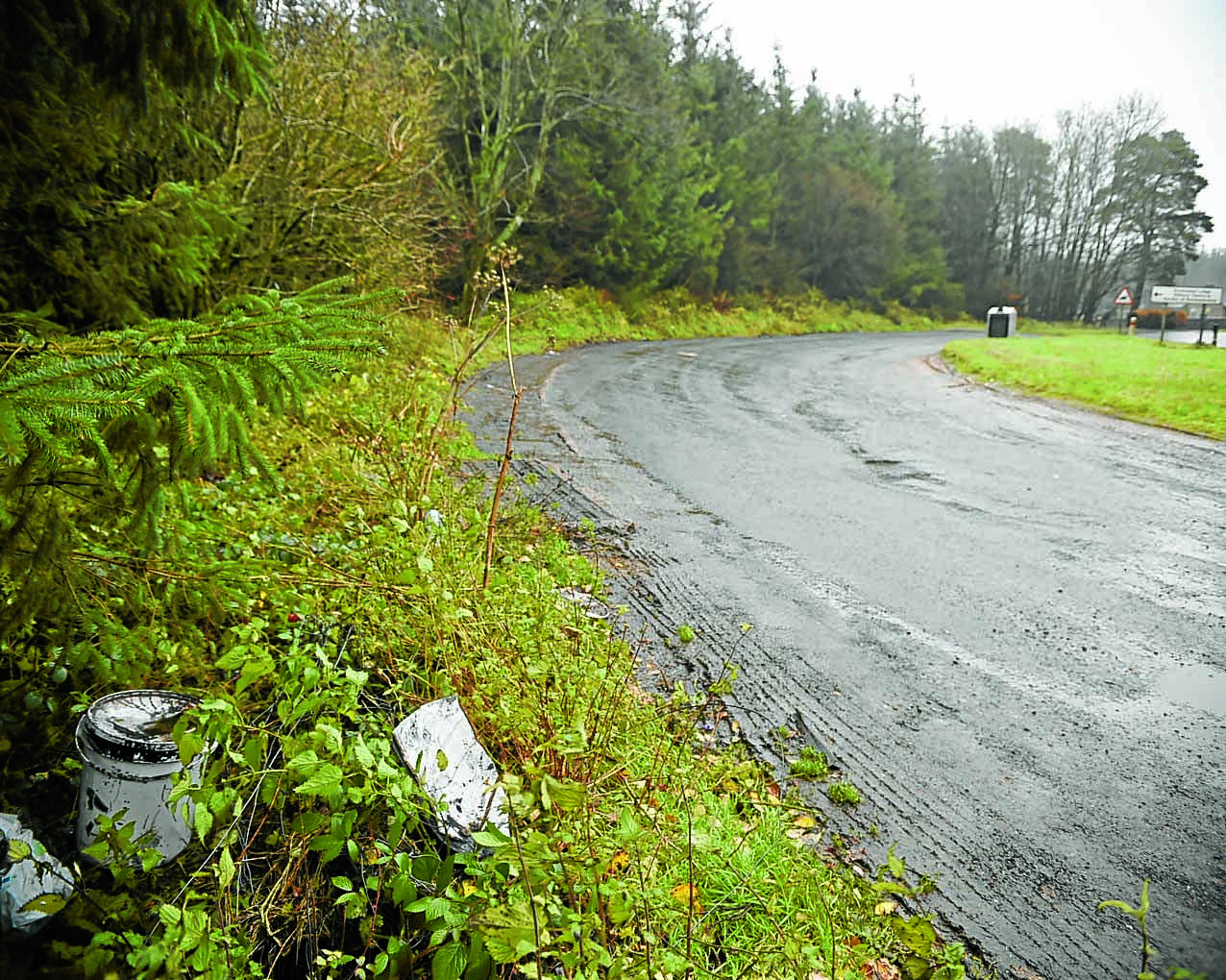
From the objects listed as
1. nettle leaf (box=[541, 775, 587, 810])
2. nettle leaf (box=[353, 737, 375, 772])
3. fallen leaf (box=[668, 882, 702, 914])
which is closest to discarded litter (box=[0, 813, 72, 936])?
nettle leaf (box=[353, 737, 375, 772])

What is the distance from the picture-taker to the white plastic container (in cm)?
236

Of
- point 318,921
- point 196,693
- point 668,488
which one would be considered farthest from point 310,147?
point 318,921

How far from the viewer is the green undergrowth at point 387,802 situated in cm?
214

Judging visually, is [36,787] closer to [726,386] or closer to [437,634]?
[437,634]

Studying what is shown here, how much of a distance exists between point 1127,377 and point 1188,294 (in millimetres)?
7236

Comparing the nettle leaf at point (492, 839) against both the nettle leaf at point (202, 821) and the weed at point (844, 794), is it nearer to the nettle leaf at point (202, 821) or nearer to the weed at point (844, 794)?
the nettle leaf at point (202, 821)

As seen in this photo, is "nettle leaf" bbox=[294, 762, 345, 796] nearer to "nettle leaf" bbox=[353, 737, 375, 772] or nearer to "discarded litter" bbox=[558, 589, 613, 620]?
"nettle leaf" bbox=[353, 737, 375, 772]

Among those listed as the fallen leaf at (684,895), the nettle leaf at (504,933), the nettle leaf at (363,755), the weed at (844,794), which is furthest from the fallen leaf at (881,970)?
the nettle leaf at (363,755)

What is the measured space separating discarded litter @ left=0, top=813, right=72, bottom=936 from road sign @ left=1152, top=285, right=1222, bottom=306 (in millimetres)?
22210

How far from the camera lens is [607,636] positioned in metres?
4.38

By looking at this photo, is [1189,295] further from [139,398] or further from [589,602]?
[139,398]

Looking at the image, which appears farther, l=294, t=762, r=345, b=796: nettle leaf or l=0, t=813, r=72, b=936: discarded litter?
l=294, t=762, r=345, b=796: nettle leaf

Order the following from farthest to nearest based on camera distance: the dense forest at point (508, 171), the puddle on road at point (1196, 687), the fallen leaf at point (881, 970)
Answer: the puddle on road at point (1196, 687)
the dense forest at point (508, 171)
the fallen leaf at point (881, 970)

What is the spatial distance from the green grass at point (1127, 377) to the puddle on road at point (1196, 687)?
7373 millimetres
